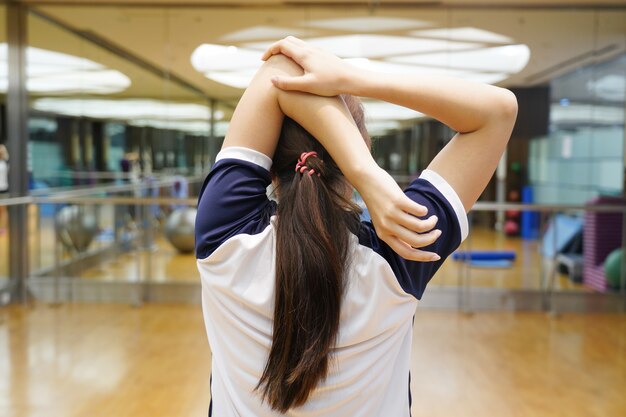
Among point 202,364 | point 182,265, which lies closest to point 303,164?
point 202,364

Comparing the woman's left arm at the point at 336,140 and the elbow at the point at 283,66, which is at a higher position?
the elbow at the point at 283,66

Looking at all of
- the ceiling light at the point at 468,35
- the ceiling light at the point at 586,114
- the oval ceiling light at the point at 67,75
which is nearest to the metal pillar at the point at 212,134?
the oval ceiling light at the point at 67,75

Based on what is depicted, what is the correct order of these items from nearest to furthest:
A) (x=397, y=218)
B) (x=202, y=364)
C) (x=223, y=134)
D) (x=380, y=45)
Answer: (x=397, y=218) → (x=202, y=364) → (x=223, y=134) → (x=380, y=45)

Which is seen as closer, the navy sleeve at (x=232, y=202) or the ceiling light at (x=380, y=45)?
the navy sleeve at (x=232, y=202)

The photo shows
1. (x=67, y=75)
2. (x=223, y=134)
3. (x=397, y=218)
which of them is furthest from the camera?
(x=67, y=75)

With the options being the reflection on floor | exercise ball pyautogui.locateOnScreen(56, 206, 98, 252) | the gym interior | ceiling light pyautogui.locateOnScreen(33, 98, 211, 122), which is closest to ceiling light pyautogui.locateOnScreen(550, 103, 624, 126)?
the gym interior

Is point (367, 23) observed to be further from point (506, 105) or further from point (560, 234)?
point (506, 105)

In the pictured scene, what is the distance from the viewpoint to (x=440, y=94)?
686mm

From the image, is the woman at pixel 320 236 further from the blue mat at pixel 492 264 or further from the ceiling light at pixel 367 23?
the blue mat at pixel 492 264

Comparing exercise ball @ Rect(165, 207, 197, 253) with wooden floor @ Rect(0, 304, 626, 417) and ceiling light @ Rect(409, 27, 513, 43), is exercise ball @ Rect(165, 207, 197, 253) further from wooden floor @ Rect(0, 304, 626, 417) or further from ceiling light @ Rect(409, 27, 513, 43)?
ceiling light @ Rect(409, 27, 513, 43)

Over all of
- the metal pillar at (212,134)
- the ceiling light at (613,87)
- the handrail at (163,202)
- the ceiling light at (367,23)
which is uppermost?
the ceiling light at (367,23)

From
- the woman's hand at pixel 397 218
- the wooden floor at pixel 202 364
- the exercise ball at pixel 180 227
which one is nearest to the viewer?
the woman's hand at pixel 397 218

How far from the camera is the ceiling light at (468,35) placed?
5.99 metres

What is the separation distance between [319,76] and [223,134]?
5336 mm
